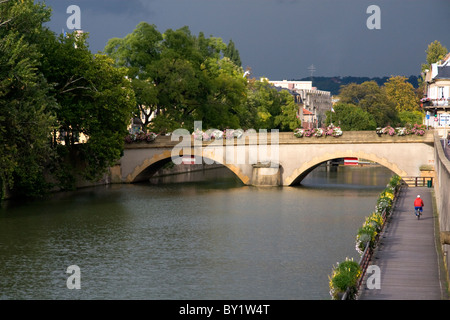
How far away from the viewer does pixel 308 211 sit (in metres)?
52.8

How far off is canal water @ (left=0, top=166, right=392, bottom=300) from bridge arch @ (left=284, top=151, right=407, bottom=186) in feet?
10.5

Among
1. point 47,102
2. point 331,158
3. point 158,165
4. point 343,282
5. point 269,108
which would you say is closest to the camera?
point 343,282

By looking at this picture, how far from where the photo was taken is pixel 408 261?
101ft

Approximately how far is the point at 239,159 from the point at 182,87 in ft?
42.9

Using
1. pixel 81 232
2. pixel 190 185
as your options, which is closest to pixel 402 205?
pixel 81 232

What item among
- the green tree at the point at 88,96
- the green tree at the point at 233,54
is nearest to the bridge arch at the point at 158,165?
the green tree at the point at 88,96

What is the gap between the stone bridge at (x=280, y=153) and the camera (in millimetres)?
67125

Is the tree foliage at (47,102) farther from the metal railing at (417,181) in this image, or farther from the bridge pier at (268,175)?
the metal railing at (417,181)

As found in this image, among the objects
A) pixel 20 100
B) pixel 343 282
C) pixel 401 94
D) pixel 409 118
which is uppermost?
pixel 401 94

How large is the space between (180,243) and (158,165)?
134ft

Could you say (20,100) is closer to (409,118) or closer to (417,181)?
(417,181)

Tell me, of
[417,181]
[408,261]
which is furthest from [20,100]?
[417,181]

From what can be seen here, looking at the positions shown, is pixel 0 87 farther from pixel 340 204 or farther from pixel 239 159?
pixel 239 159

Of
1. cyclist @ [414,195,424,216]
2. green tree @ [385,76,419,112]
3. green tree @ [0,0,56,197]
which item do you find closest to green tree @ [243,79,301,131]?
green tree @ [385,76,419,112]
